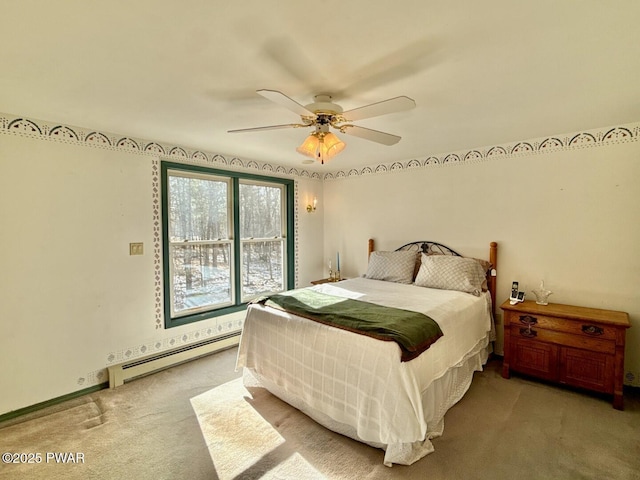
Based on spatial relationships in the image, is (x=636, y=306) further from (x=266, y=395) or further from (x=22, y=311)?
(x=22, y=311)

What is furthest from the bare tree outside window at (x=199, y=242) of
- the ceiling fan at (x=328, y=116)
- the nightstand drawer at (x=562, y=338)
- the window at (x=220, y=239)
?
the nightstand drawer at (x=562, y=338)

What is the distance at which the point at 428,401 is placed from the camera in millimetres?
2043

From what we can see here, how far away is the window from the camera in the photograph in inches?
132

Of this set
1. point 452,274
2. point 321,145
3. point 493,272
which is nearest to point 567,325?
point 493,272

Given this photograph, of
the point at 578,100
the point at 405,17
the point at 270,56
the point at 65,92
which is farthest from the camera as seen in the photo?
the point at 578,100

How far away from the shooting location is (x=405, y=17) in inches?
50.2

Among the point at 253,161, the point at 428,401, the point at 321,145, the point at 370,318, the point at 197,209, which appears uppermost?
the point at 253,161

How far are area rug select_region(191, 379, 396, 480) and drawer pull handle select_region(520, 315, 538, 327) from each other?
5.93ft

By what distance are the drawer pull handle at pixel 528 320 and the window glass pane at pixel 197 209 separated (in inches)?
130

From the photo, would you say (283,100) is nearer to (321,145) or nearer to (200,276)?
(321,145)

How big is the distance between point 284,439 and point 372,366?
0.86 metres

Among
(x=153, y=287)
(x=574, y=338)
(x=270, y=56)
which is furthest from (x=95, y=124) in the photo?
(x=574, y=338)

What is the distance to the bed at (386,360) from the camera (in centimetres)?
179

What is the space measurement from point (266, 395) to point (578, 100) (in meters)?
3.28
